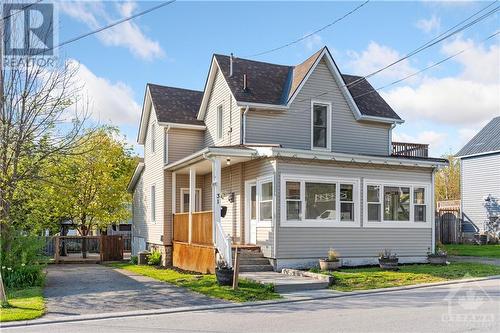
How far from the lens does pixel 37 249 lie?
15562 millimetres

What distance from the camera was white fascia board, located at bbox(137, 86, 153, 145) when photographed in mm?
25250

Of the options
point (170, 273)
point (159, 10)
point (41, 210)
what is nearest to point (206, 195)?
point (170, 273)

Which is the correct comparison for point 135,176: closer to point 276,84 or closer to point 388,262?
point 276,84

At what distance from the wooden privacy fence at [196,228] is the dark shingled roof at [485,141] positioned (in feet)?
66.2

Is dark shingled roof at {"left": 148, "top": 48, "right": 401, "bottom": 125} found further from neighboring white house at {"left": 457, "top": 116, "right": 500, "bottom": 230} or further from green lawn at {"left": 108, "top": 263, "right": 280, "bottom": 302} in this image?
neighboring white house at {"left": 457, "top": 116, "right": 500, "bottom": 230}

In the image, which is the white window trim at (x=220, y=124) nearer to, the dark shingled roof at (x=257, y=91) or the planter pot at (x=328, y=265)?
the dark shingled roof at (x=257, y=91)

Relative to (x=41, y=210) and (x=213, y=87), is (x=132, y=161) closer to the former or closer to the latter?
(x=213, y=87)

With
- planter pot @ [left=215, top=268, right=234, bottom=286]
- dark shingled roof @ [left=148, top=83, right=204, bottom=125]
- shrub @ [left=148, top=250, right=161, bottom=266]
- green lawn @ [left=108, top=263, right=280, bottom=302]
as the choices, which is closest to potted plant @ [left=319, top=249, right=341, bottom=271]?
green lawn @ [left=108, top=263, right=280, bottom=302]

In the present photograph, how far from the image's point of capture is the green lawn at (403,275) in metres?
14.1

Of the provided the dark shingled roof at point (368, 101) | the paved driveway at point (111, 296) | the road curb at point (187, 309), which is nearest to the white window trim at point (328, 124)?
the dark shingled roof at point (368, 101)

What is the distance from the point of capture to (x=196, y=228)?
1873 cm

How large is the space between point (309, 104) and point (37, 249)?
10791 mm

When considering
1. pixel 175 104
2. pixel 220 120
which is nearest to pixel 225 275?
pixel 220 120

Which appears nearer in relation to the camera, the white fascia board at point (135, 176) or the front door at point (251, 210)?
the front door at point (251, 210)
